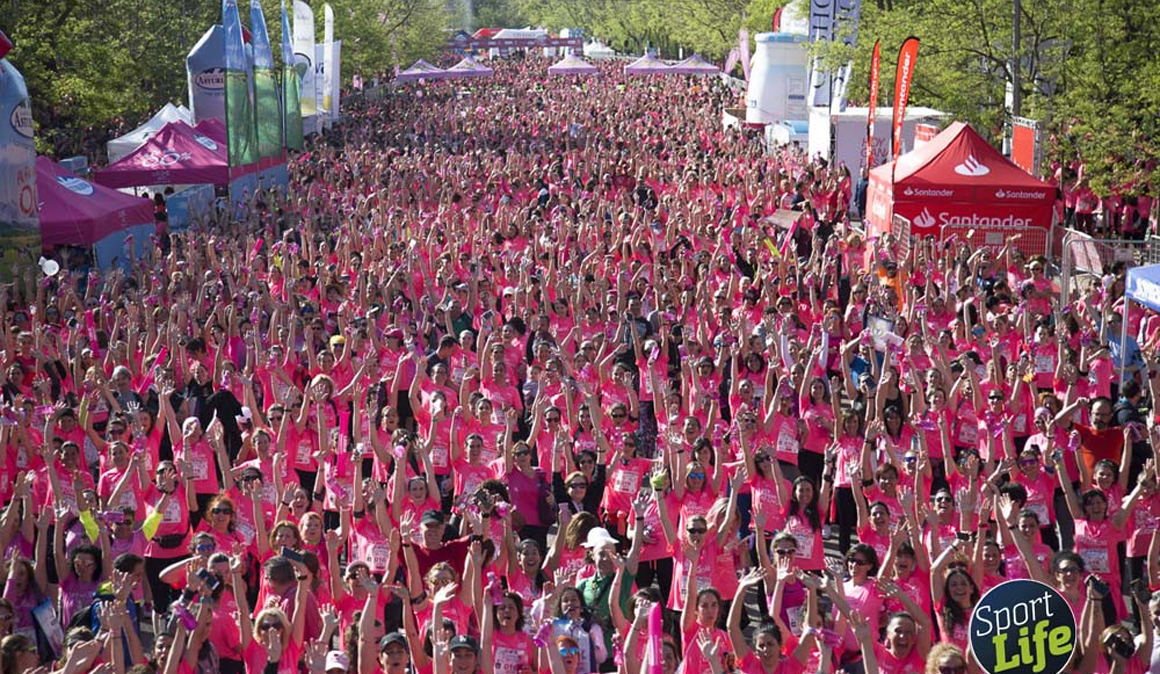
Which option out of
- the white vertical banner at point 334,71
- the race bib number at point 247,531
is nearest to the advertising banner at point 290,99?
the white vertical banner at point 334,71

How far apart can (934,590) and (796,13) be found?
106 ft

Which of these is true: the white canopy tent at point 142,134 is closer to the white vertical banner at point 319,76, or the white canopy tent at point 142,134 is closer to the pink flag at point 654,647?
the white vertical banner at point 319,76

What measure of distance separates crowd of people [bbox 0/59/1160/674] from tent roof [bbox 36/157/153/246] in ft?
4.46

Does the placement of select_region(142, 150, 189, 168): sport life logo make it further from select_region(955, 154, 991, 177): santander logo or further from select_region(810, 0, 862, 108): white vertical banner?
select_region(810, 0, 862, 108): white vertical banner

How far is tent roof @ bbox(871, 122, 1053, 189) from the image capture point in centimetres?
1742

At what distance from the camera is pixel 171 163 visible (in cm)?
2198

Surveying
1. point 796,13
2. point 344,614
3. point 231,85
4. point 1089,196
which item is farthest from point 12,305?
point 796,13

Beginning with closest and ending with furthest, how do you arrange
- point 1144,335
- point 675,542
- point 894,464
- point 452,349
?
1. point 675,542
2. point 894,464
3. point 452,349
4. point 1144,335

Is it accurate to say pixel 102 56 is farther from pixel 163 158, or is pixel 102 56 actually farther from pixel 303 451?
pixel 303 451

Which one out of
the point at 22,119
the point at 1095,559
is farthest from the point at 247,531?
the point at 22,119

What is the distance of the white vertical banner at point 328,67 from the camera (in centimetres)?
3781

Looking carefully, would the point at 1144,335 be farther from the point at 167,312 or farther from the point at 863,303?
the point at 167,312

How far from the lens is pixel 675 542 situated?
7441 mm

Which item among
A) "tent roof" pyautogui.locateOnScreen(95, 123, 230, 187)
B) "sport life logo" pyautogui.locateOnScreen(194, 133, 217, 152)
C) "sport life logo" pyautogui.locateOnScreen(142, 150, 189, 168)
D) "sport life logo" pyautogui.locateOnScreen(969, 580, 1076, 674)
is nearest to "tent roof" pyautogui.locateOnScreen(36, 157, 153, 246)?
"tent roof" pyautogui.locateOnScreen(95, 123, 230, 187)
